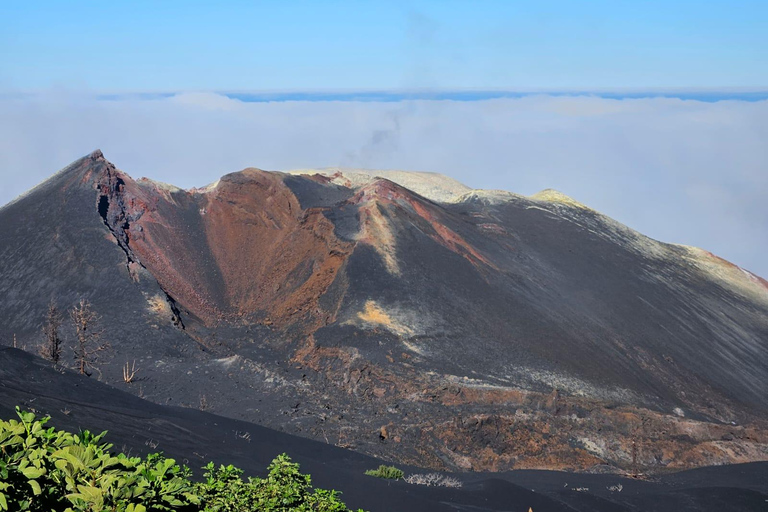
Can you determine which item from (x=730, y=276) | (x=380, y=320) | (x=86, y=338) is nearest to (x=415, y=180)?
(x=730, y=276)

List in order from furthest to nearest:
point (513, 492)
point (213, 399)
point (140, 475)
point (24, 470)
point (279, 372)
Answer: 1. point (279, 372)
2. point (213, 399)
3. point (513, 492)
4. point (140, 475)
5. point (24, 470)

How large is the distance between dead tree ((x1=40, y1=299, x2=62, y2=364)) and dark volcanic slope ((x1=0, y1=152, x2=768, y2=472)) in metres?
0.84

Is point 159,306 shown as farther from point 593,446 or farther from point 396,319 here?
point 593,446

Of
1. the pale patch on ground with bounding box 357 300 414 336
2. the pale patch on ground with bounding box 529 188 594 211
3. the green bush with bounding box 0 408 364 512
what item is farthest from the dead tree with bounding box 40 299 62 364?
the pale patch on ground with bounding box 529 188 594 211

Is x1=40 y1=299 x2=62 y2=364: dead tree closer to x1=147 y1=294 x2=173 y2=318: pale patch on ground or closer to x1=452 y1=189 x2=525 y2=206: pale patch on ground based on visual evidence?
x1=147 y1=294 x2=173 y2=318: pale patch on ground

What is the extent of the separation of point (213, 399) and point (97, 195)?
17140 mm

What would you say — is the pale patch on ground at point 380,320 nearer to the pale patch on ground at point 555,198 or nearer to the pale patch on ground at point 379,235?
the pale patch on ground at point 379,235

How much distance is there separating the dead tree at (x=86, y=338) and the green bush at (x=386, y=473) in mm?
13311

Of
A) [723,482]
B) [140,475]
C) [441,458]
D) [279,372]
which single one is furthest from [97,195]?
[140,475]

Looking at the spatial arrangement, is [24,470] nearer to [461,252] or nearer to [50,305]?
[50,305]

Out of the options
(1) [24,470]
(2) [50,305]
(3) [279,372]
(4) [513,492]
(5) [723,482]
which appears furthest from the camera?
(2) [50,305]

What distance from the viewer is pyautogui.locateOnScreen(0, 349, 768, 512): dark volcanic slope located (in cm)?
1677

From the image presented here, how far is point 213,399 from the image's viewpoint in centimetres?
2900

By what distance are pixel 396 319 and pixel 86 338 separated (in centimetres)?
1200
